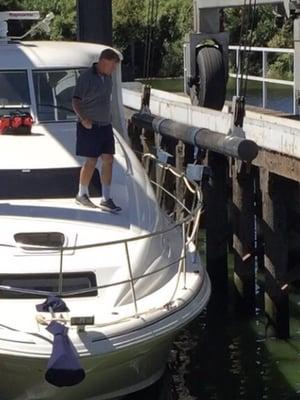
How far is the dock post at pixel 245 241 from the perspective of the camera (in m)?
12.4

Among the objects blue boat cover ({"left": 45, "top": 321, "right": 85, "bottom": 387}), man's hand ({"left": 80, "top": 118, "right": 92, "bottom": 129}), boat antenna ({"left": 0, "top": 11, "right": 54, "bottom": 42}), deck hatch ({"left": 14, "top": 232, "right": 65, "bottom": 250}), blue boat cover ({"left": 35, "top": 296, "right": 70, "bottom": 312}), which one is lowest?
blue boat cover ({"left": 45, "top": 321, "right": 85, "bottom": 387})

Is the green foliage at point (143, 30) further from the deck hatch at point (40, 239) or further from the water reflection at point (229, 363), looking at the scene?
the deck hatch at point (40, 239)

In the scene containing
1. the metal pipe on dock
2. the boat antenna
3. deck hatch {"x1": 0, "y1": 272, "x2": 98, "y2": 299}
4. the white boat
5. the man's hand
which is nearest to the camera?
the white boat

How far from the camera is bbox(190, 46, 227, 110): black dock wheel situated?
14922 millimetres

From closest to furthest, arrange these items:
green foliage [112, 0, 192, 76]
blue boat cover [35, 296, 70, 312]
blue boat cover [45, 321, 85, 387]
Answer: blue boat cover [45, 321, 85, 387]
blue boat cover [35, 296, 70, 312]
green foliage [112, 0, 192, 76]

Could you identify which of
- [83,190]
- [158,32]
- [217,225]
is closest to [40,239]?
[83,190]

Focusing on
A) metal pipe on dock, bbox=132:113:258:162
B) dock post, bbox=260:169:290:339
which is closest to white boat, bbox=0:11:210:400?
metal pipe on dock, bbox=132:113:258:162

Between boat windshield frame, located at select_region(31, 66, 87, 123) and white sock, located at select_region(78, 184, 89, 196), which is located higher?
boat windshield frame, located at select_region(31, 66, 87, 123)

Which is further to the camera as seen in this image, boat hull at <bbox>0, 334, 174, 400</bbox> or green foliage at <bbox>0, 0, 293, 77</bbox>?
green foliage at <bbox>0, 0, 293, 77</bbox>

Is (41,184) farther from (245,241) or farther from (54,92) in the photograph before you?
(245,241)

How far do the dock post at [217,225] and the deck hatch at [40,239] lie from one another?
4063 mm

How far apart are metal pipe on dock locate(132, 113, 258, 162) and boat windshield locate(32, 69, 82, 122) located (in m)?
1.59

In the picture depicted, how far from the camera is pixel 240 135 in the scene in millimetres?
11750

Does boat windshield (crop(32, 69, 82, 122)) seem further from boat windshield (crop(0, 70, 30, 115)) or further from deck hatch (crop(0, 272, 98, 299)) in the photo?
deck hatch (crop(0, 272, 98, 299))
